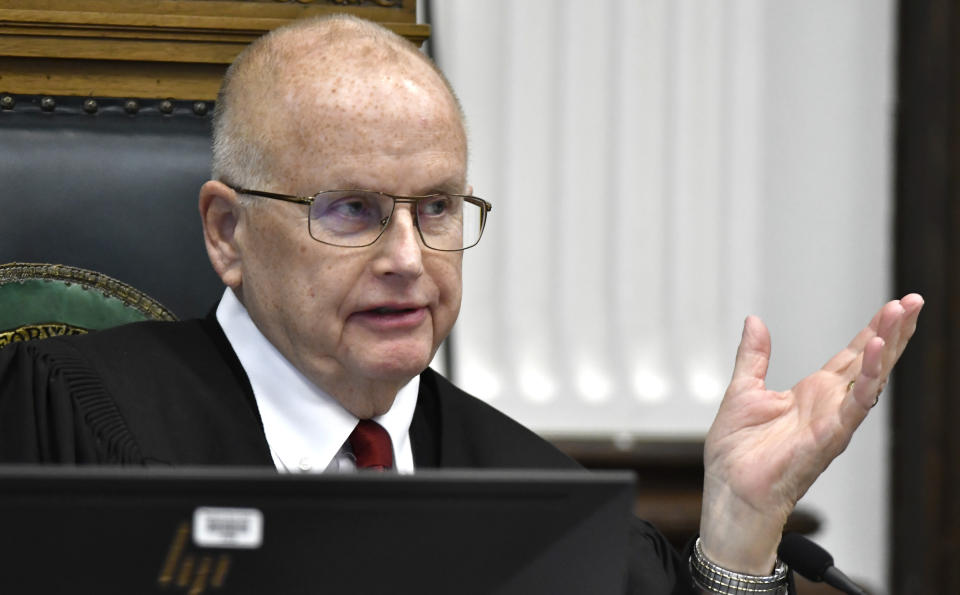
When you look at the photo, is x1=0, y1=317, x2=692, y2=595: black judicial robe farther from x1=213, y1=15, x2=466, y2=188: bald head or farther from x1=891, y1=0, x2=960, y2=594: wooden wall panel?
x1=891, y1=0, x2=960, y2=594: wooden wall panel

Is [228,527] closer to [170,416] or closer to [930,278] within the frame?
[170,416]

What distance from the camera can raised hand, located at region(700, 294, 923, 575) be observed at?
1322 mm

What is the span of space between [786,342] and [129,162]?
1529 mm

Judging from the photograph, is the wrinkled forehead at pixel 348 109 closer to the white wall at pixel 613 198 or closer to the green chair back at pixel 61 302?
the green chair back at pixel 61 302

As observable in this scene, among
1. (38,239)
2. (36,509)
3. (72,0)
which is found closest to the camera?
(36,509)

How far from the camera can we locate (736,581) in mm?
1361

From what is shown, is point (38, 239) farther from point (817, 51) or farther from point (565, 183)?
point (817, 51)

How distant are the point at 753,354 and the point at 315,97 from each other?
638 mm

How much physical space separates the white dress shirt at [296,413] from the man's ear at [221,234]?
0.04 m

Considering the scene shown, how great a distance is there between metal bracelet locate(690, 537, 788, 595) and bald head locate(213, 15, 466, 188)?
63 cm

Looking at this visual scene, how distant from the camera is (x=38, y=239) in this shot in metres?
1.56

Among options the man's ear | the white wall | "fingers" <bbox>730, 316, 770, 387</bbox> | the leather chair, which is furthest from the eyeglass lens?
the white wall

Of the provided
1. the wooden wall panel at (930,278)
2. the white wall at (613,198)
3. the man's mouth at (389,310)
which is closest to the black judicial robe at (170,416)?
the man's mouth at (389,310)

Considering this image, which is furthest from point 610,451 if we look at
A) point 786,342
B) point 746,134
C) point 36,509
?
point 36,509
